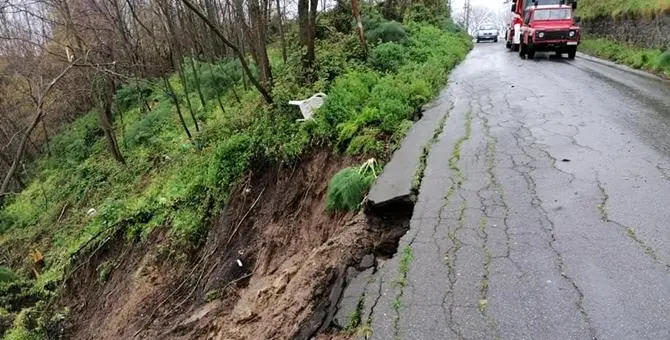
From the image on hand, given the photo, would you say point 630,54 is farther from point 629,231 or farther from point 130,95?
point 130,95

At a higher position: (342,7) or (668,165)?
(342,7)

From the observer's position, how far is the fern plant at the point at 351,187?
614 centimetres

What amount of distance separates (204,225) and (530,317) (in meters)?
6.84

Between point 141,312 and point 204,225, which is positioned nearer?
point 141,312

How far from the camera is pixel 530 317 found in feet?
12.1

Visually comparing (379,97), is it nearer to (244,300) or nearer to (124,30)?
(244,300)

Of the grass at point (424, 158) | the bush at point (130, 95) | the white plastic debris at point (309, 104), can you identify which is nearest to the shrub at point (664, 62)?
the grass at point (424, 158)

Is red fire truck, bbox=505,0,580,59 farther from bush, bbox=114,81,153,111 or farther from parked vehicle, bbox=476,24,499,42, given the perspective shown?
bush, bbox=114,81,153,111

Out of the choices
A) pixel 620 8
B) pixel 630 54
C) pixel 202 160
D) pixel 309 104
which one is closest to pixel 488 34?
pixel 620 8

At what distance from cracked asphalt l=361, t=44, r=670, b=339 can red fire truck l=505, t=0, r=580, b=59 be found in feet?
30.7

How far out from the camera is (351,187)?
245 inches

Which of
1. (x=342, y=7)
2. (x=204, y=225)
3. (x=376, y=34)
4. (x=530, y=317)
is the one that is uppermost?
(x=342, y=7)

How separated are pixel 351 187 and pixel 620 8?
20.2 meters

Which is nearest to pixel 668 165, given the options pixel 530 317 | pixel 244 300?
pixel 530 317
